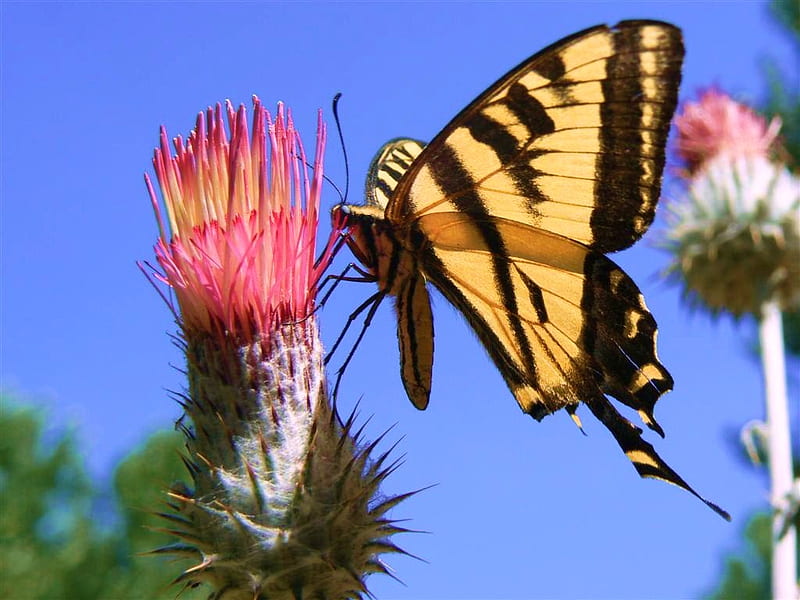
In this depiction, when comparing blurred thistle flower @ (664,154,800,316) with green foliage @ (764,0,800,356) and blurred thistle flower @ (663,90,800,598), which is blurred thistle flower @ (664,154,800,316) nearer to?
blurred thistle flower @ (663,90,800,598)

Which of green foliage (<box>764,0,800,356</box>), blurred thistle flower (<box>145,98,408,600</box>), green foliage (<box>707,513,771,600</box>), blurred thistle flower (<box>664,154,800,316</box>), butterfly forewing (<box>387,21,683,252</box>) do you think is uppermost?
green foliage (<box>764,0,800,356</box>)

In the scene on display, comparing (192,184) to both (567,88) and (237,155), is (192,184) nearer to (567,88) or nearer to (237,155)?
(237,155)

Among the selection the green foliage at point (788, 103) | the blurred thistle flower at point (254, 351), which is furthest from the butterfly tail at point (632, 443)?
the green foliage at point (788, 103)

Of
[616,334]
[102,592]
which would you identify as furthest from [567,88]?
[102,592]

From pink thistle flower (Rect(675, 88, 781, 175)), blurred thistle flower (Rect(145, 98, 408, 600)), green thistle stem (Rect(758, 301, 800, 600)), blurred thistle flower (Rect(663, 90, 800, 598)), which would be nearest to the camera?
blurred thistle flower (Rect(145, 98, 408, 600))

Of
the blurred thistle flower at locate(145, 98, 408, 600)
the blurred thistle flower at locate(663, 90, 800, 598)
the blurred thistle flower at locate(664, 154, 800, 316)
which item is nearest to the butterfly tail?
the blurred thistle flower at locate(145, 98, 408, 600)

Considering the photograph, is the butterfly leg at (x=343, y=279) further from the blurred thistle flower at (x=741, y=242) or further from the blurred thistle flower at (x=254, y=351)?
the blurred thistle flower at (x=741, y=242)
